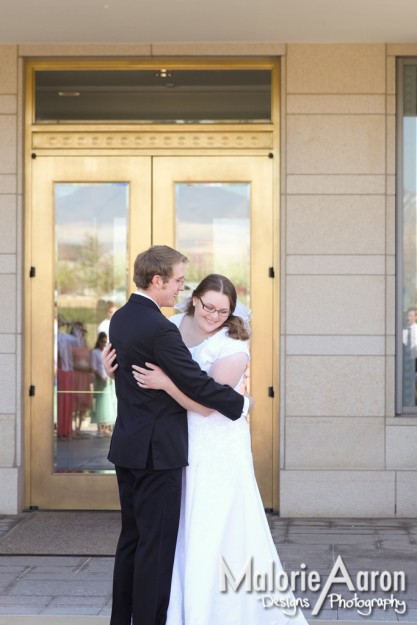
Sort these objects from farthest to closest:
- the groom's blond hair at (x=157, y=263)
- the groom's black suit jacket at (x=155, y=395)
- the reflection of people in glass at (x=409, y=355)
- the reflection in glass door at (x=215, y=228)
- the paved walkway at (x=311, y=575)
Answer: the reflection in glass door at (x=215, y=228)
the reflection of people in glass at (x=409, y=355)
the paved walkway at (x=311, y=575)
the groom's blond hair at (x=157, y=263)
the groom's black suit jacket at (x=155, y=395)

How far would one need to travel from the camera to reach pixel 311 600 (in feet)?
19.4

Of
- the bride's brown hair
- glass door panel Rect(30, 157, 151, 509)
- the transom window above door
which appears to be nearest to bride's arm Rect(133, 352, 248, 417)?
the bride's brown hair

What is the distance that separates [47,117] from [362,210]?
104 inches

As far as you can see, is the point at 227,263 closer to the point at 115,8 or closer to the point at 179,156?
the point at 179,156

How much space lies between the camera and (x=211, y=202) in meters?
8.82

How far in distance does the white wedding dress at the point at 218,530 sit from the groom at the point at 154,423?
0.30 feet

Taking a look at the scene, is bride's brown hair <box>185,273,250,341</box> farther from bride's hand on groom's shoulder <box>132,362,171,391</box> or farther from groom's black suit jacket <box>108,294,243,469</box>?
bride's hand on groom's shoulder <box>132,362,171,391</box>

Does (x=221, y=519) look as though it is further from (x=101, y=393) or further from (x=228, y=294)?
(x=101, y=393)

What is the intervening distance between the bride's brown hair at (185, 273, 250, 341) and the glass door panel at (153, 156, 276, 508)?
3809mm

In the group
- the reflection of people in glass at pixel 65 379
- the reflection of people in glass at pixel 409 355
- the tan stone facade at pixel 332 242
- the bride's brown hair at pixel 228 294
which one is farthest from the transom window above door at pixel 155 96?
the bride's brown hair at pixel 228 294

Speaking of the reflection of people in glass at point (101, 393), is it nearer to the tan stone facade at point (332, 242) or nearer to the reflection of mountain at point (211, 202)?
the tan stone facade at point (332, 242)

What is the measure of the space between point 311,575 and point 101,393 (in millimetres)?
2946

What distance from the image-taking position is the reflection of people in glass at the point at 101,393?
29.1 feet

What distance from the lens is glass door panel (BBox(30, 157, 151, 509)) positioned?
8.78 metres
